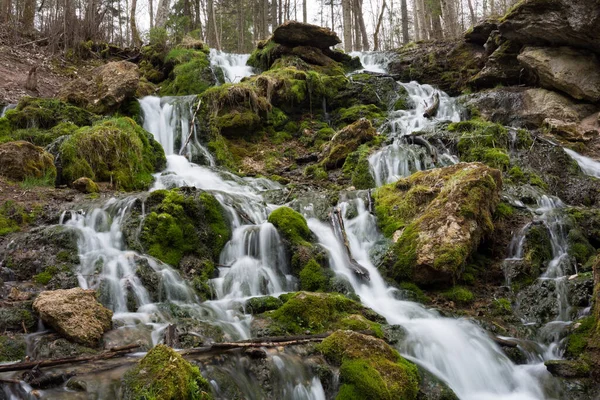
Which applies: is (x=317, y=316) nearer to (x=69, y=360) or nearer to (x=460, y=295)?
(x=460, y=295)

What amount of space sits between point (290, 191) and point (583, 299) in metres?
5.84

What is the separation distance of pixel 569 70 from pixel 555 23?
142cm

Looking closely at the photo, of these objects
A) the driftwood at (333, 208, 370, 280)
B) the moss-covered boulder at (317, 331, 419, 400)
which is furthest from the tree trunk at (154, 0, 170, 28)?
the moss-covered boulder at (317, 331, 419, 400)

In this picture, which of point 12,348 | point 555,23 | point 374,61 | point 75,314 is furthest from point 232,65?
point 12,348

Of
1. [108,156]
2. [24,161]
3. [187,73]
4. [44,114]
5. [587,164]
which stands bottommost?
[587,164]

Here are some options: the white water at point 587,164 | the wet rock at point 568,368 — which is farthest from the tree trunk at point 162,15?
the wet rock at point 568,368

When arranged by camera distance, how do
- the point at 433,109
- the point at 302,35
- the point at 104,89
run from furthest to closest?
1. the point at 302,35
2. the point at 433,109
3. the point at 104,89

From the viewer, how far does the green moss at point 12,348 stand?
13.8ft

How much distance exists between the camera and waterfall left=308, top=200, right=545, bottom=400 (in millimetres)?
Result: 5176

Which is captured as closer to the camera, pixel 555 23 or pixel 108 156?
pixel 108 156

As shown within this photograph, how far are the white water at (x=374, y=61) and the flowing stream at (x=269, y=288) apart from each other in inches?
372

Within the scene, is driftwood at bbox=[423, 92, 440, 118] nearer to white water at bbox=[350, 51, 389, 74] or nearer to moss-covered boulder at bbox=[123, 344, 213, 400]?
white water at bbox=[350, 51, 389, 74]

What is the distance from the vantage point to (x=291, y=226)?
25.4 feet

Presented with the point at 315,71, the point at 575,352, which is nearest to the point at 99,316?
the point at 575,352
